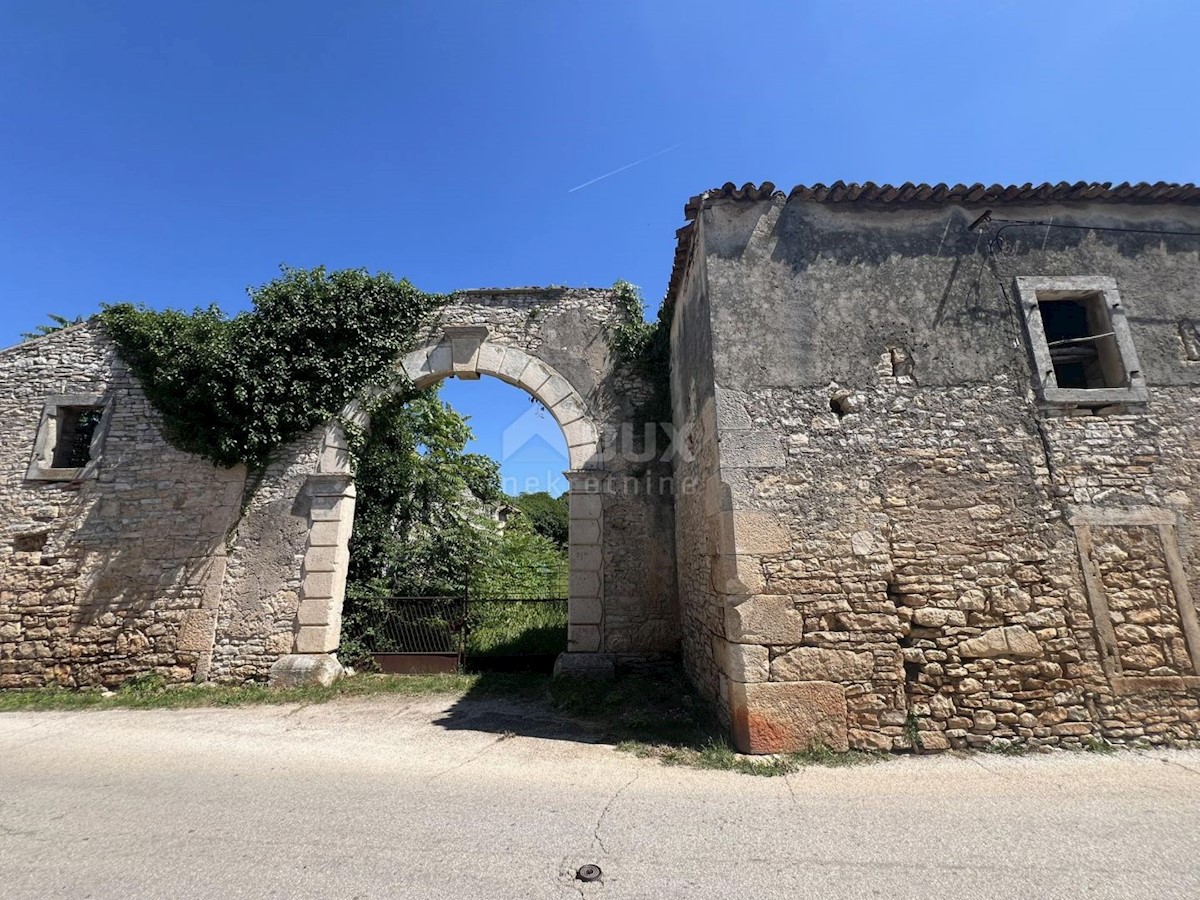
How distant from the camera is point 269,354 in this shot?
24.1 feet

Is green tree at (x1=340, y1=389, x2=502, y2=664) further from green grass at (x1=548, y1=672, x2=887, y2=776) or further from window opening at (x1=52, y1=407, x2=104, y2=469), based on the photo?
window opening at (x1=52, y1=407, x2=104, y2=469)

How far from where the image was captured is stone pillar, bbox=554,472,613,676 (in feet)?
21.6

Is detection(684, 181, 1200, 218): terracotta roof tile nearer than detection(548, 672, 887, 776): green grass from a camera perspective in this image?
Answer: No

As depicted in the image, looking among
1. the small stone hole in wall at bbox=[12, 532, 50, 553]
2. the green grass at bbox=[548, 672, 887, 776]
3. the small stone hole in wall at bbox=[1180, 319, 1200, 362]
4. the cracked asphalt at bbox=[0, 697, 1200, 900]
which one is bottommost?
the cracked asphalt at bbox=[0, 697, 1200, 900]

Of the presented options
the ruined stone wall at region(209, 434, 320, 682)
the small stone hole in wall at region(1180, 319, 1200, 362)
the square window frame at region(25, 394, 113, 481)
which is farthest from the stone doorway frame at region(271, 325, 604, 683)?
the small stone hole in wall at region(1180, 319, 1200, 362)

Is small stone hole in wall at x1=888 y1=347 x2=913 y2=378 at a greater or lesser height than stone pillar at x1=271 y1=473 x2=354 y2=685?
greater

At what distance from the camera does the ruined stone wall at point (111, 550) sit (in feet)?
22.5

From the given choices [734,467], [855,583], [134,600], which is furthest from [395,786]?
[134,600]

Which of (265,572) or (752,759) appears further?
(265,572)

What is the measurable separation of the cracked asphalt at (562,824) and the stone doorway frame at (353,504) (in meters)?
2.06

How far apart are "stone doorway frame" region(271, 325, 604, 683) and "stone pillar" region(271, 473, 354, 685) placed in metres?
0.01

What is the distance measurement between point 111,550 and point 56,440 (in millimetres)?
2017

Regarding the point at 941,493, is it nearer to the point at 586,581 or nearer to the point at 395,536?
the point at 586,581

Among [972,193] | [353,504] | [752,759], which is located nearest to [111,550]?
[353,504]
